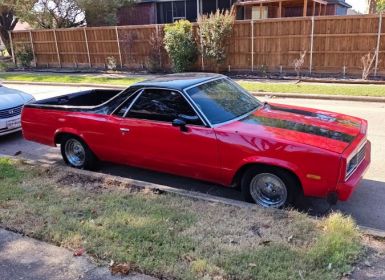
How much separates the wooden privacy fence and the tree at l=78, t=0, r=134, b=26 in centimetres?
489

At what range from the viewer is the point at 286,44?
17.6 m

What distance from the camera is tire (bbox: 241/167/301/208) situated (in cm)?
469

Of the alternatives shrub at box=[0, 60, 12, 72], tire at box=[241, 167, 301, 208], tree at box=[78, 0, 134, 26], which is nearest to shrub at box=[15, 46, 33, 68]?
shrub at box=[0, 60, 12, 72]

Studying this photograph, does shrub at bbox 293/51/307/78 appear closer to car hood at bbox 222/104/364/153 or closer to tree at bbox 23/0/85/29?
car hood at bbox 222/104/364/153

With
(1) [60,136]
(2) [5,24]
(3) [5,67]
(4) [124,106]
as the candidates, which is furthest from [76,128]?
(2) [5,24]

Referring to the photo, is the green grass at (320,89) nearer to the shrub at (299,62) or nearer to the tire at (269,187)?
the shrub at (299,62)

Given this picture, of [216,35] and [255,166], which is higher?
[216,35]

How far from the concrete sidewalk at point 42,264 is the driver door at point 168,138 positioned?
1.94 metres

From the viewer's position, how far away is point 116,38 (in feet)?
73.7

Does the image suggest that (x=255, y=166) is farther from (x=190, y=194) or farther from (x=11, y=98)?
(x=11, y=98)

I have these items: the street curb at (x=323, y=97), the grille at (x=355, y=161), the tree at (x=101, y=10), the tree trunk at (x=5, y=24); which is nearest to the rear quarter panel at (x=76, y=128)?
the grille at (x=355, y=161)

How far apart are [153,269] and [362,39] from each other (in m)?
15.2

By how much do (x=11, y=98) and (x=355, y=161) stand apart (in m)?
7.53

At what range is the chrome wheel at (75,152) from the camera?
21.7 feet
